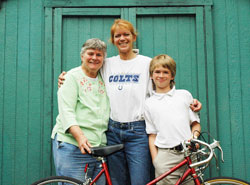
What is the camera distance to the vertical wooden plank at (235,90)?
10.8 ft

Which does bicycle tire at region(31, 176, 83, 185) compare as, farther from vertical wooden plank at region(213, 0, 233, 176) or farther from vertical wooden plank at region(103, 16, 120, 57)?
vertical wooden plank at region(213, 0, 233, 176)

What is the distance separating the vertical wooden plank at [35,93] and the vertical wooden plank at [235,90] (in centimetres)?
253

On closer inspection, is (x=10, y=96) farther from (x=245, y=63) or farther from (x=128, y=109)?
(x=245, y=63)

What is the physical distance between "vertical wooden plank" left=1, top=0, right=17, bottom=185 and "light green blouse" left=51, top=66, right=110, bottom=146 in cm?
103

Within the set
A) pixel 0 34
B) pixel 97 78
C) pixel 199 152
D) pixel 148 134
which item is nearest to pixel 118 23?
pixel 97 78

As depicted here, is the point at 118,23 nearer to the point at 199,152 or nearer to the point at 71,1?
the point at 71,1

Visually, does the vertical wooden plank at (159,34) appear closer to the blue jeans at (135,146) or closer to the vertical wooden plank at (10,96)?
the blue jeans at (135,146)

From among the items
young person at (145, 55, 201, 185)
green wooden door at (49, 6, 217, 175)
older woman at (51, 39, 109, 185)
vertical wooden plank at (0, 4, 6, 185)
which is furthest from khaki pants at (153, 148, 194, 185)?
vertical wooden plank at (0, 4, 6, 185)

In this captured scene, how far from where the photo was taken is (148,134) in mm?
2650

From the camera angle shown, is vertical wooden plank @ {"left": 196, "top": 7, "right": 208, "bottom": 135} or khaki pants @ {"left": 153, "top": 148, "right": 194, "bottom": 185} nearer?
khaki pants @ {"left": 153, "top": 148, "right": 194, "bottom": 185}

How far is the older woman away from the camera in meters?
2.54

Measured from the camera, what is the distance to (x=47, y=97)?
3342mm

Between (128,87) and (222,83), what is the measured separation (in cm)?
144

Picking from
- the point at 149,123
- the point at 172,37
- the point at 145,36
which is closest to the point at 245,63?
the point at 172,37
